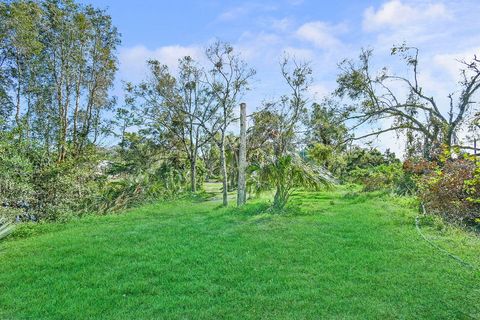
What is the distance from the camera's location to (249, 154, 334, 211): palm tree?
32.0ft

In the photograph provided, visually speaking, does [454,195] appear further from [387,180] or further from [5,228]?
[5,228]

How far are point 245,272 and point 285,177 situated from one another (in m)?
5.15

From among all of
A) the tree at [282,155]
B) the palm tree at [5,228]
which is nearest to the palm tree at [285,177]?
the tree at [282,155]

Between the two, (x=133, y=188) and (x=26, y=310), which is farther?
(x=133, y=188)

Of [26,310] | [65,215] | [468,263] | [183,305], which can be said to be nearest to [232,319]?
[183,305]

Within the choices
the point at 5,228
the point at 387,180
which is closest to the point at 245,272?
the point at 5,228

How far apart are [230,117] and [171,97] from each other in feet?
10.4

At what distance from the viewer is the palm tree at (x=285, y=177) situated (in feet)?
32.0

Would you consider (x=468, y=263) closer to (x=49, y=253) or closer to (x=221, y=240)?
(x=221, y=240)

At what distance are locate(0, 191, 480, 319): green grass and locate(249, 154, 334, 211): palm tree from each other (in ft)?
4.98

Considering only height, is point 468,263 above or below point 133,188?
below

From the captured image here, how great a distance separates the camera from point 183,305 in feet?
12.8

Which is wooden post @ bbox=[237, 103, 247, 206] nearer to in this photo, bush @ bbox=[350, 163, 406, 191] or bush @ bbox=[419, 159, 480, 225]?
bush @ bbox=[419, 159, 480, 225]

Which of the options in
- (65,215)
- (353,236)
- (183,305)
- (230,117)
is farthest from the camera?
(230,117)
